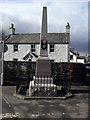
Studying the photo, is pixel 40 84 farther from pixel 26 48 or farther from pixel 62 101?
pixel 26 48

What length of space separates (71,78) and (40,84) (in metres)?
10.2

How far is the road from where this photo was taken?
999 centimetres

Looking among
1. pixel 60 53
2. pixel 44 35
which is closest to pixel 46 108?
pixel 44 35

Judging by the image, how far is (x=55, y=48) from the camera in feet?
128

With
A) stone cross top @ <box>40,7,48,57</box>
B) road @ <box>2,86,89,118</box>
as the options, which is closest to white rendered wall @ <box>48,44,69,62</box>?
stone cross top @ <box>40,7,48,57</box>

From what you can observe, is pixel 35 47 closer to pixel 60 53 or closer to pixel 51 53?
pixel 51 53

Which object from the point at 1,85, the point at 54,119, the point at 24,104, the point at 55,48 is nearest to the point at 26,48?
the point at 55,48

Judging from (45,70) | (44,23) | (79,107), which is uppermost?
(44,23)

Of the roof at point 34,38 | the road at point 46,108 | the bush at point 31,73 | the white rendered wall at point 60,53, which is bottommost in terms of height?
the road at point 46,108

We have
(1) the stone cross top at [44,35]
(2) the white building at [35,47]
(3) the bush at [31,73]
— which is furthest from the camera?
(2) the white building at [35,47]

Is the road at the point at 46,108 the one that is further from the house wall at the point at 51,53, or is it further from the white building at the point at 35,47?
the white building at the point at 35,47

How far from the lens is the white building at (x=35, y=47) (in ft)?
127

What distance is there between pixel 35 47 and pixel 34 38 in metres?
2.10

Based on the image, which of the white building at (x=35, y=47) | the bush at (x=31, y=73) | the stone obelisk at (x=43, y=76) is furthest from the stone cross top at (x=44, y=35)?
the white building at (x=35, y=47)
